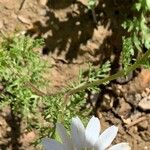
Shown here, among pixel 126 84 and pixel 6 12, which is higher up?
pixel 6 12

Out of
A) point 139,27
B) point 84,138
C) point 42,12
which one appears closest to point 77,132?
point 84,138

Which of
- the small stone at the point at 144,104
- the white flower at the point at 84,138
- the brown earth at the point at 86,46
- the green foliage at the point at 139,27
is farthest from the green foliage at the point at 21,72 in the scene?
the white flower at the point at 84,138

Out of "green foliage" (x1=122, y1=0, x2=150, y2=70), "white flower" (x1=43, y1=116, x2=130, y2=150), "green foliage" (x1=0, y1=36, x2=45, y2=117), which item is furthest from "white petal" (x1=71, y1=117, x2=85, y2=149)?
"green foliage" (x1=122, y1=0, x2=150, y2=70)

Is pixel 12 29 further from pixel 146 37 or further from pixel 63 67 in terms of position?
pixel 146 37

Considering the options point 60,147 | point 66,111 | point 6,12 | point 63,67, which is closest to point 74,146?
point 60,147

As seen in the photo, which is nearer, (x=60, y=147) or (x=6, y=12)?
(x=60, y=147)

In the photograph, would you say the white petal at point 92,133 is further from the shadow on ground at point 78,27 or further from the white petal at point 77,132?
the shadow on ground at point 78,27
